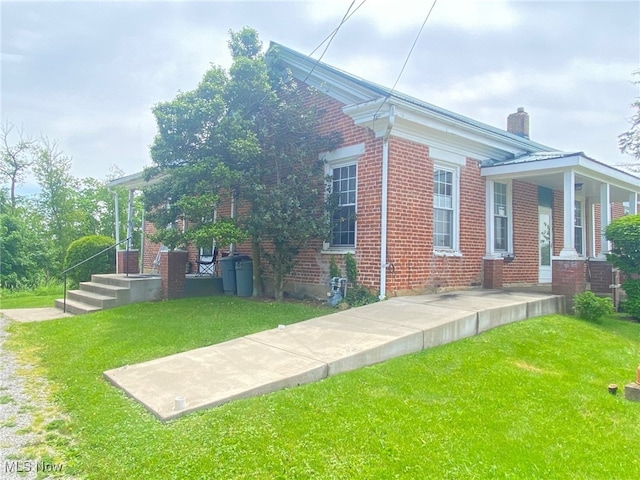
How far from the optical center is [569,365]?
537 cm

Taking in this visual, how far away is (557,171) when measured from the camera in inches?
367

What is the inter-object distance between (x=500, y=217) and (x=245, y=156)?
266 inches

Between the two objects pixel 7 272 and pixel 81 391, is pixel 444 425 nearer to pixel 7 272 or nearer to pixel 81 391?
pixel 81 391

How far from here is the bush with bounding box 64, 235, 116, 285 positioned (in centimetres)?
1497

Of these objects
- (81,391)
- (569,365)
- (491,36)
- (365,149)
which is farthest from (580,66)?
(81,391)

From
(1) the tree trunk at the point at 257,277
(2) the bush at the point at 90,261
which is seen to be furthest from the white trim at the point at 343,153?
(2) the bush at the point at 90,261

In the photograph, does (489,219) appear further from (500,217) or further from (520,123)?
(520,123)

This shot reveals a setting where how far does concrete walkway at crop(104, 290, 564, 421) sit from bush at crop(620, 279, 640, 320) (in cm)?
278

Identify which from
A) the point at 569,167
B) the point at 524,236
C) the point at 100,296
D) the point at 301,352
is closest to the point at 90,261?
the point at 100,296

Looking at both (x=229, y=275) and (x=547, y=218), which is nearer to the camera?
(x=229, y=275)

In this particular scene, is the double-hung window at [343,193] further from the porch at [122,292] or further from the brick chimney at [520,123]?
the brick chimney at [520,123]

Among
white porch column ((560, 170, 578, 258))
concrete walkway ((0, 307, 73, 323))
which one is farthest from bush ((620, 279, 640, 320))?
concrete walkway ((0, 307, 73, 323))

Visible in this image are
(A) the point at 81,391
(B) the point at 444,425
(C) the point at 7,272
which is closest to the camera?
(B) the point at 444,425

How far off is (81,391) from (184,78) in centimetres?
802
